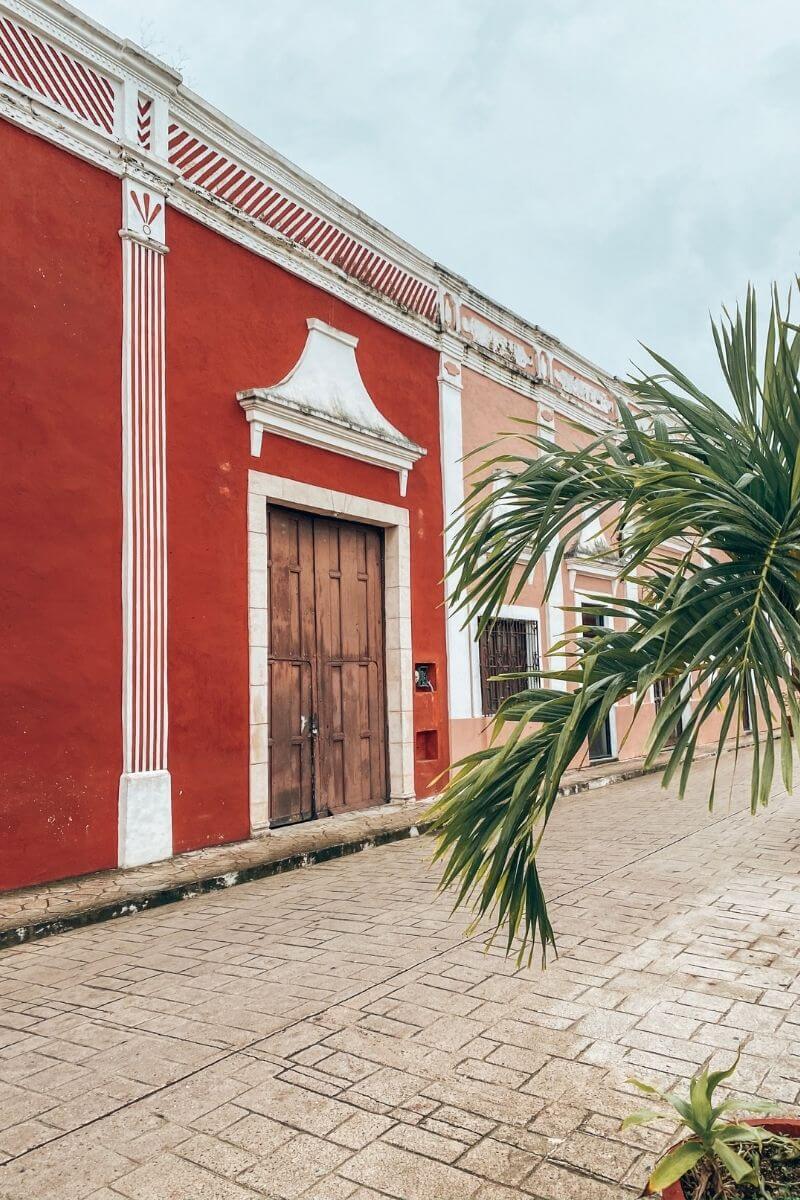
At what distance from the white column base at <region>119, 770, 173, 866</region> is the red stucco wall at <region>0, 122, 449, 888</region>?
0.29 feet

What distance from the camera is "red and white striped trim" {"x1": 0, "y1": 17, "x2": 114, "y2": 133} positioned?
6152 mm

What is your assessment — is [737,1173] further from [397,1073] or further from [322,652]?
[322,652]

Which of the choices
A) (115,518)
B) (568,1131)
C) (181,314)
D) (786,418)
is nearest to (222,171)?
(181,314)

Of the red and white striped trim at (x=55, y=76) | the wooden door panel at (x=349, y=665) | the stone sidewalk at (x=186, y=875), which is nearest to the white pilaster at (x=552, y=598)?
the wooden door panel at (x=349, y=665)

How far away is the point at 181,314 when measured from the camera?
23.7ft

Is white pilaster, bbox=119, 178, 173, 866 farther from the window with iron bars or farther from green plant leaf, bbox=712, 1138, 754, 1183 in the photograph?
green plant leaf, bbox=712, 1138, 754, 1183

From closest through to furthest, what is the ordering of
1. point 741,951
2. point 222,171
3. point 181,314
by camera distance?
1. point 741,951
2. point 181,314
3. point 222,171

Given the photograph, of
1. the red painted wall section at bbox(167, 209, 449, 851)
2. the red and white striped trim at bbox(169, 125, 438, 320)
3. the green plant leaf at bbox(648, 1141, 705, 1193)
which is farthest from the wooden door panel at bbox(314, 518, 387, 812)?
the green plant leaf at bbox(648, 1141, 705, 1193)

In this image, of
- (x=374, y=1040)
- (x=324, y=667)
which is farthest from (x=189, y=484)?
(x=374, y=1040)

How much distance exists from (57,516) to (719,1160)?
5.51 metres

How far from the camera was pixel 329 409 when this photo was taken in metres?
8.63

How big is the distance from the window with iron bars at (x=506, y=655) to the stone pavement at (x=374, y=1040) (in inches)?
205

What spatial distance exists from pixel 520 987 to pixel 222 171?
6.99m

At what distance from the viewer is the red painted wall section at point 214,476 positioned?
6.95 metres
